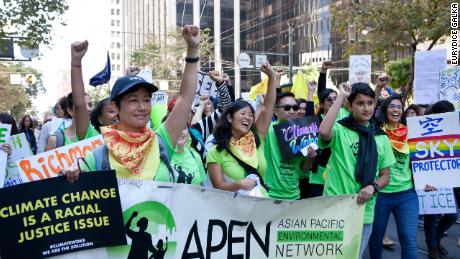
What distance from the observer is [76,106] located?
123 inches

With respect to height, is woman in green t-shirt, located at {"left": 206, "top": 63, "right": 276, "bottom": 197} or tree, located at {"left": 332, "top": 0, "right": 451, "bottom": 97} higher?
tree, located at {"left": 332, "top": 0, "right": 451, "bottom": 97}

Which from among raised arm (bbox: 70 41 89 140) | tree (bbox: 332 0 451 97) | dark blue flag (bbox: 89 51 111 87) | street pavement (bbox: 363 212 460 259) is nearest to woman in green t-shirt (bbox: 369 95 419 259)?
street pavement (bbox: 363 212 460 259)

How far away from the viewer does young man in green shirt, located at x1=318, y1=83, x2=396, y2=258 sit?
372cm

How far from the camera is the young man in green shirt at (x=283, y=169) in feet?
14.3

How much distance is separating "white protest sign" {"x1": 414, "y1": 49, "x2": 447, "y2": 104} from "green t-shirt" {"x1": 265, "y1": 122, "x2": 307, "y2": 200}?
11.8ft

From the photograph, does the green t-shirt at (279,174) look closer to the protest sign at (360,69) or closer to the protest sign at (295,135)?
the protest sign at (295,135)

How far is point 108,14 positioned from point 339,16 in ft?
493

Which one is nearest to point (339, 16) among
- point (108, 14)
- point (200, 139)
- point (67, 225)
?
point (200, 139)

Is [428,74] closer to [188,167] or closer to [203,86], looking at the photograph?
[203,86]

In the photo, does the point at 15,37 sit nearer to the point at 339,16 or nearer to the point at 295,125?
the point at 339,16

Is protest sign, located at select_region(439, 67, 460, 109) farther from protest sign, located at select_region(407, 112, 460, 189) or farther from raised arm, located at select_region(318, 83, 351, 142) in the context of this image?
raised arm, located at select_region(318, 83, 351, 142)

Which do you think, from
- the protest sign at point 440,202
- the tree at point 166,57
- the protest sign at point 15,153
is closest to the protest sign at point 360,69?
the protest sign at point 440,202

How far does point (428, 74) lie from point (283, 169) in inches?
152

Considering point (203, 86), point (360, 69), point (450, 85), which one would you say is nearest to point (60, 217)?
point (203, 86)
